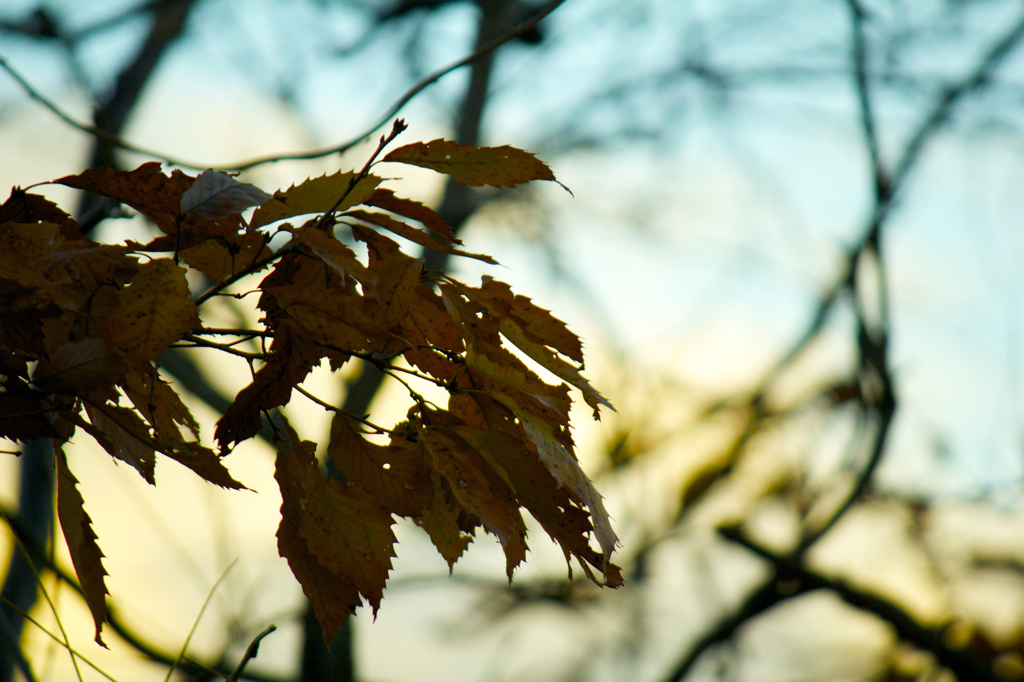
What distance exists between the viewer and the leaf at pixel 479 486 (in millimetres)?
423

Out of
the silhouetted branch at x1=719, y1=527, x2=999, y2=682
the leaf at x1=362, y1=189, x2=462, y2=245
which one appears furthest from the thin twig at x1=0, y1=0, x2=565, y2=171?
the silhouetted branch at x1=719, y1=527, x2=999, y2=682

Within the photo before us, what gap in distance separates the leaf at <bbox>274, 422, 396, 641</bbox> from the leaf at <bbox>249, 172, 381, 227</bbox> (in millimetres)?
160

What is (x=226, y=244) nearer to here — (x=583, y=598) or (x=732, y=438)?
(x=583, y=598)

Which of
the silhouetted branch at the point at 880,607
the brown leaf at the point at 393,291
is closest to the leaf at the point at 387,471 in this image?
the brown leaf at the point at 393,291

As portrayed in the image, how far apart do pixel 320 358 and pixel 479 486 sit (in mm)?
125

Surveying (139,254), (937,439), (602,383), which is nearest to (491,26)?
(602,383)

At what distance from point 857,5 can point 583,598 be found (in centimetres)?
195

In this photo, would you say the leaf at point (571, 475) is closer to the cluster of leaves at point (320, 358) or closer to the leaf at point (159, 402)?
the cluster of leaves at point (320, 358)

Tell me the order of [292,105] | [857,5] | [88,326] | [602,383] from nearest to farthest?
[88,326] < [857,5] < [292,105] < [602,383]

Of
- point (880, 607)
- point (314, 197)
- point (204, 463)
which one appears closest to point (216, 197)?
point (314, 197)

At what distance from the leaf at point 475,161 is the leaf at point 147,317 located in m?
0.15

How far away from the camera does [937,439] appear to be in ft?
9.00

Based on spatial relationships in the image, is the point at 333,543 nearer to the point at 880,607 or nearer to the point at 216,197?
the point at 216,197

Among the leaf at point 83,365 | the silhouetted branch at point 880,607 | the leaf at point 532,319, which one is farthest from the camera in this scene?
the silhouetted branch at point 880,607
